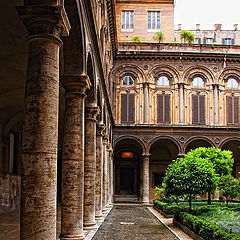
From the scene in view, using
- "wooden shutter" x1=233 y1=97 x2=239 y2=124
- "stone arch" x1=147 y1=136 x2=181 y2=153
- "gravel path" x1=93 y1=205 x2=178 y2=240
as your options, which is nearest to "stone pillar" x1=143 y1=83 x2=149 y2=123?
"stone arch" x1=147 y1=136 x2=181 y2=153

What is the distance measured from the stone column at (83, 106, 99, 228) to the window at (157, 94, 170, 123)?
64.8 feet

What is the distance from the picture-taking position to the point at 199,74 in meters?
34.5

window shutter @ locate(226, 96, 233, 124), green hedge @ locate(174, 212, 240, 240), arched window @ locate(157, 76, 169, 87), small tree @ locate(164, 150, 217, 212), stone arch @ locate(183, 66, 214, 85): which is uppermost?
stone arch @ locate(183, 66, 214, 85)

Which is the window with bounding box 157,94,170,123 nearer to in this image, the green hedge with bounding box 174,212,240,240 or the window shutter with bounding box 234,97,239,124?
the window shutter with bounding box 234,97,239,124

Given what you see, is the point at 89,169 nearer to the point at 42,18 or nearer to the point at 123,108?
the point at 42,18

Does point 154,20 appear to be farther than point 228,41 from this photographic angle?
No

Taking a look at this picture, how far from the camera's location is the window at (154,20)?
38.1 meters

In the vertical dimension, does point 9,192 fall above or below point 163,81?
below

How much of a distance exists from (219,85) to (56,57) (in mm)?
29327

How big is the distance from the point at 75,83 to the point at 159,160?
26.8 metres

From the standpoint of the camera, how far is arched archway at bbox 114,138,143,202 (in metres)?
36.4

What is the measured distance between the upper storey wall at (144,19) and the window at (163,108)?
6.37 metres

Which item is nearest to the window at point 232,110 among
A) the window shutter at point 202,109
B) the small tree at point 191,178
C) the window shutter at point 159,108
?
the window shutter at point 202,109

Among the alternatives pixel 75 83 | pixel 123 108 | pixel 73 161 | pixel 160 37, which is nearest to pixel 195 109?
pixel 123 108
